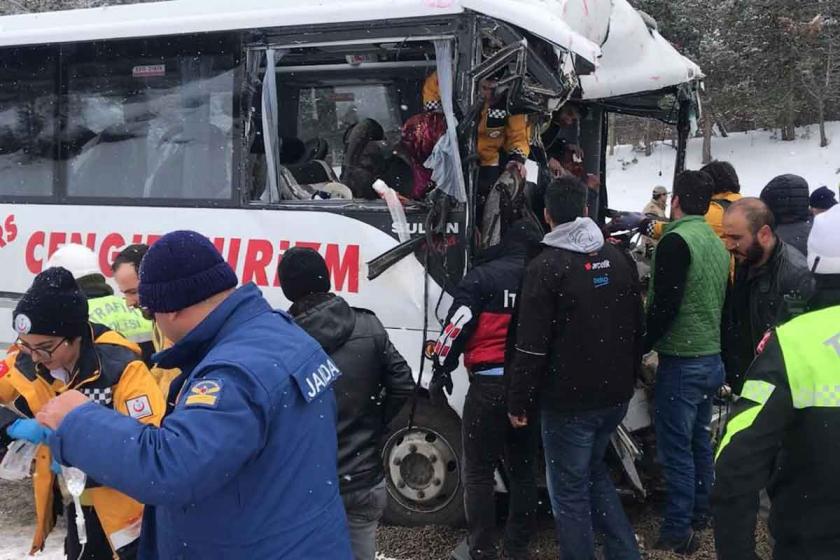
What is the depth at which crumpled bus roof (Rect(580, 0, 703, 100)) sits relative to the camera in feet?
18.0

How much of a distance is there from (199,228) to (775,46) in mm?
28592

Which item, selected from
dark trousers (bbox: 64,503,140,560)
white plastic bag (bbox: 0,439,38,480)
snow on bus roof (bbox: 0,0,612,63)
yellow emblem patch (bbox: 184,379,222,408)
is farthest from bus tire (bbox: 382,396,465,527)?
yellow emblem patch (bbox: 184,379,222,408)

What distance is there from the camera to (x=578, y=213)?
3.84 metres

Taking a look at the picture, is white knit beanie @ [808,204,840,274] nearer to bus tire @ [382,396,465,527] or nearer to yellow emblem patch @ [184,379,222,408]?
yellow emblem patch @ [184,379,222,408]

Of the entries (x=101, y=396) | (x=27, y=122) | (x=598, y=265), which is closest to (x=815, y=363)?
(x=598, y=265)

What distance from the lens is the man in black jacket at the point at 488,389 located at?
403 centimetres

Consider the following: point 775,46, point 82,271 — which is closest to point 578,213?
point 82,271

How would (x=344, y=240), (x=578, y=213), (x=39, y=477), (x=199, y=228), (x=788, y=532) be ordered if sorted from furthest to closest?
1. (x=199, y=228)
2. (x=344, y=240)
3. (x=578, y=213)
4. (x=39, y=477)
5. (x=788, y=532)

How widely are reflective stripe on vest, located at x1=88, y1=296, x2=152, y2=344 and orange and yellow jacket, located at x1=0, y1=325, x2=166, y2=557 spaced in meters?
1.03

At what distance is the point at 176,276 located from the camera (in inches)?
77.0

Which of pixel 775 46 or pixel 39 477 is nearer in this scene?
pixel 39 477

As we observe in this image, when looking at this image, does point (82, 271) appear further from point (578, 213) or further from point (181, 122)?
point (578, 213)

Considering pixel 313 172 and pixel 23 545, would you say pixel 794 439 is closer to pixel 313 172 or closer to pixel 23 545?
pixel 313 172

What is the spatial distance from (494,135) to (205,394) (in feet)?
9.57
